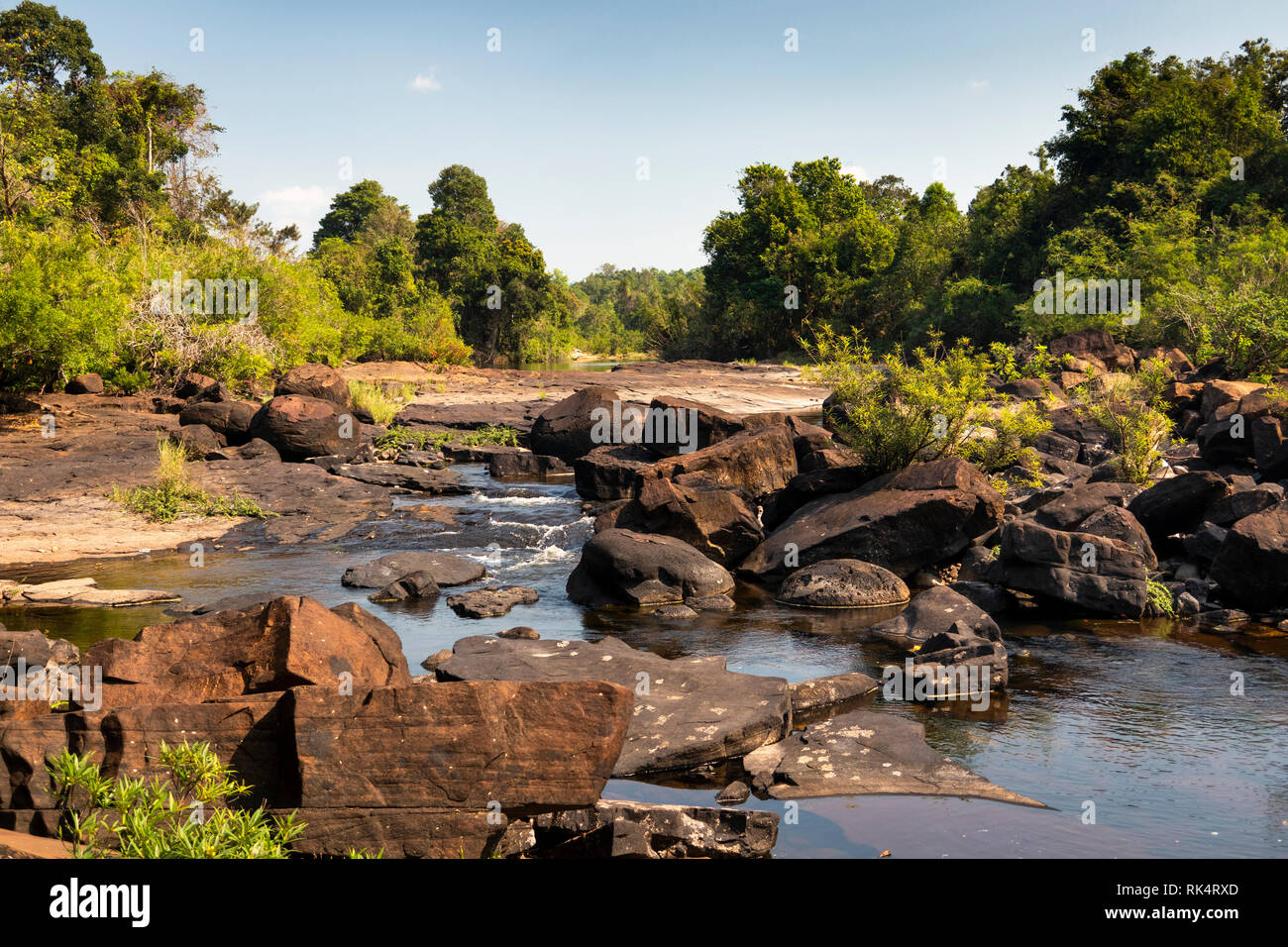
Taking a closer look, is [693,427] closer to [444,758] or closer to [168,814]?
[444,758]

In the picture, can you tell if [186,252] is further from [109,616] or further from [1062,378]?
[1062,378]

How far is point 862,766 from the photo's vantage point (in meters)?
7.40

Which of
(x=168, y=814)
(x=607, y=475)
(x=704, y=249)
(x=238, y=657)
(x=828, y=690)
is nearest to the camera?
(x=168, y=814)

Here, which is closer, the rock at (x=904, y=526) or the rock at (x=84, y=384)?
the rock at (x=904, y=526)

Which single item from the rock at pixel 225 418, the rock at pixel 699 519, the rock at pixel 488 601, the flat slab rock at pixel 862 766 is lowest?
the flat slab rock at pixel 862 766

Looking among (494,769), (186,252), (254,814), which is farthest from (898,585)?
(186,252)

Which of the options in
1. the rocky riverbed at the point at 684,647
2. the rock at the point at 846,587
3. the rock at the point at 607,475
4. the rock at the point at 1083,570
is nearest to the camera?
the rocky riverbed at the point at 684,647

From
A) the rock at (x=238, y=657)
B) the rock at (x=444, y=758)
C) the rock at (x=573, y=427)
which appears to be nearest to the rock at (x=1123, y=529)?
the rock at (x=444, y=758)

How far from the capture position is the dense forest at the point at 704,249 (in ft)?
88.0

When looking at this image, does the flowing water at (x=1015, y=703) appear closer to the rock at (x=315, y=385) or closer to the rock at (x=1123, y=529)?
the rock at (x=1123, y=529)

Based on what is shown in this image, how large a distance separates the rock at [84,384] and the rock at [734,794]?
24.9 meters

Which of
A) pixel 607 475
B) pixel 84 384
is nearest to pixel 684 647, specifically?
pixel 607 475

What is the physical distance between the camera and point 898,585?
42.6 feet

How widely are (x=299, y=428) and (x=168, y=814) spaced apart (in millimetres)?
18544
